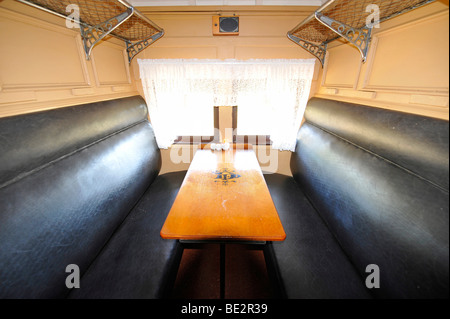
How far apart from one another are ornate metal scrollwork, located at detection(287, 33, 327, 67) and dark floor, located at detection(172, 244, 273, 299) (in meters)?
2.36

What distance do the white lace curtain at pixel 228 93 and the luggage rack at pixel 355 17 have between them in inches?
15.6

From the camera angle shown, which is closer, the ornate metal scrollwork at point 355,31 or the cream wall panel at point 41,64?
the cream wall panel at point 41,64

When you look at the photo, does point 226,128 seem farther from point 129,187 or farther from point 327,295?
point 327,295

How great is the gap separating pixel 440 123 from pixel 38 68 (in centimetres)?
248

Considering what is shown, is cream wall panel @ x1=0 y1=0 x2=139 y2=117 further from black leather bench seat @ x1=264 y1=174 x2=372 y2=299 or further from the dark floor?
black leather bench seat @ x1=264 y1=174 x2=372 y2=299

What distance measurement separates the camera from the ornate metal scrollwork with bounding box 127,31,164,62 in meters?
2.25

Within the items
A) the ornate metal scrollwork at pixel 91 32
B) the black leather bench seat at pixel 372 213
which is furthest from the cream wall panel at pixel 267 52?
the ornate metal scrollwork at pixel 91 32

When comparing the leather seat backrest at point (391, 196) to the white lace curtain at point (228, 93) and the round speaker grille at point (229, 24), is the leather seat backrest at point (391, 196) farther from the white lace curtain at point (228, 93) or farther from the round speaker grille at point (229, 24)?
the round speaker grille at point (229, 24)

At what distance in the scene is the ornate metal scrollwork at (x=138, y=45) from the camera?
2.25 metres

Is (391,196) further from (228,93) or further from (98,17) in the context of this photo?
(98,17)

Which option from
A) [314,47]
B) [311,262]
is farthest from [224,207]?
[314,47]

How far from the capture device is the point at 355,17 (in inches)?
63.3

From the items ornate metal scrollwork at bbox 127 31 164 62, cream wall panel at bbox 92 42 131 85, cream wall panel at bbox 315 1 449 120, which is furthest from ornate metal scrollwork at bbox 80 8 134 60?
cream wall panel at bbox 315 1 449 120
